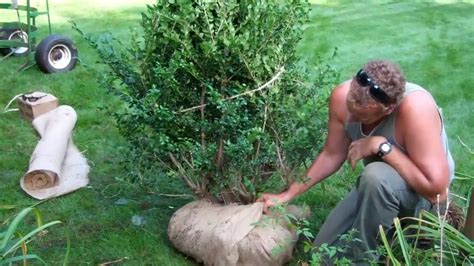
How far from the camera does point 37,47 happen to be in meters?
6.46

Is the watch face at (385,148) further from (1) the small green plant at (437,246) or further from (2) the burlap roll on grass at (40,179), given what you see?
(2) the burlap roll on grass at (40,179)

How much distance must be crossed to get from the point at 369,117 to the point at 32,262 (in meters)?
1.69

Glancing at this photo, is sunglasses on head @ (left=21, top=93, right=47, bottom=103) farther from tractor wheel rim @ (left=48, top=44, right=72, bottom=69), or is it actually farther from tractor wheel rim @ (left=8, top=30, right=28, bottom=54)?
tractor wheel rim @ (left=8, top=30, right=28, bottom=54)

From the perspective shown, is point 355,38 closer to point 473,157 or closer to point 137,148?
A: point 473,157

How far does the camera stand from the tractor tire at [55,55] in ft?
21.0

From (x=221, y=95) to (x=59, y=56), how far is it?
3.94 meters

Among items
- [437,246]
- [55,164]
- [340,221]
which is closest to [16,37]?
[55,164]

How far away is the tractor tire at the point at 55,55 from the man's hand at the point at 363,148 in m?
4.04

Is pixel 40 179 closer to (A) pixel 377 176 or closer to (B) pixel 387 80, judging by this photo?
(A) pixel 377 176

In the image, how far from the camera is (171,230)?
3.33 metres

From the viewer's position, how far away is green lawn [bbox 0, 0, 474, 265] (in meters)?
3.53

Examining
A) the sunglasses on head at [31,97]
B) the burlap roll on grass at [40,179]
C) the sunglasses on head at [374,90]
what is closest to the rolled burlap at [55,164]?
the burlap roll on grass at [40,179]

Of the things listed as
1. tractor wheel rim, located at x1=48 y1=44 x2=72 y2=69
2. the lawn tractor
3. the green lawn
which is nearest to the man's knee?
the green lawn

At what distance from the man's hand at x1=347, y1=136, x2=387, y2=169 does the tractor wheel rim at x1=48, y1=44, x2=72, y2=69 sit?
4.15 metres
